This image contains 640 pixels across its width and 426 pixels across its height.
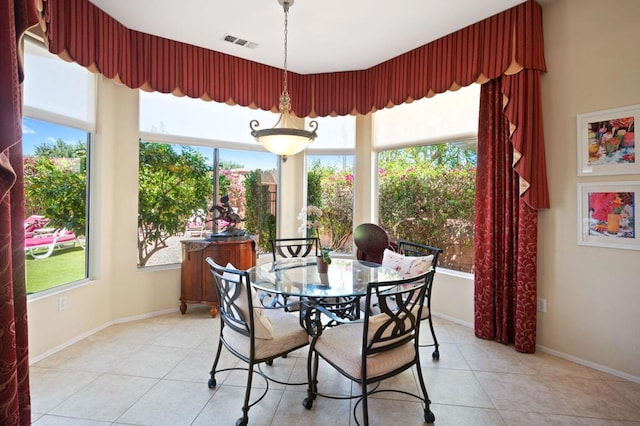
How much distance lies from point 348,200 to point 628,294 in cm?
309

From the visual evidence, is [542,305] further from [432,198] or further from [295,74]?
[295,74]

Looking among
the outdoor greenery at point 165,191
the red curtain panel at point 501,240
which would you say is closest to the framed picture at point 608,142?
the red curtain panel at point 501,240

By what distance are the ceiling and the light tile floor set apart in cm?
314

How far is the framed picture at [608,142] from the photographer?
2.53 m

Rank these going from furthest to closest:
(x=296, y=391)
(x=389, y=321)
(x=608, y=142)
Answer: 1. (x=608, y=142)
2. (x=296, y=391)
3. (x=389, y=321)

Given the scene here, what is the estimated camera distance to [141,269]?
3.81m

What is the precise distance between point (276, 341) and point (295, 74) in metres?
3.63

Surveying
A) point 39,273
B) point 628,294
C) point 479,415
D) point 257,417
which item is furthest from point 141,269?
point 628,294

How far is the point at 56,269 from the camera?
3.07 meters

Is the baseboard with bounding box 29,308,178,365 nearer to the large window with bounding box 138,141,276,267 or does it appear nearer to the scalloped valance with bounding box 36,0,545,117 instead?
the large window with bounding box 138,141,276,267

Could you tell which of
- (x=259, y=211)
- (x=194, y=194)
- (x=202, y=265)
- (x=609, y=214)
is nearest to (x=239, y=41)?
(x=194, y=194)

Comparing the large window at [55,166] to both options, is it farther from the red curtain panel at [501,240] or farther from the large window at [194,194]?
the red curtain panel at [501,240]

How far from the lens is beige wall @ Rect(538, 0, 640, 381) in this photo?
2.54 m

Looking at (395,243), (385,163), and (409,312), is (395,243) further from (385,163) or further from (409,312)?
(409,312)
